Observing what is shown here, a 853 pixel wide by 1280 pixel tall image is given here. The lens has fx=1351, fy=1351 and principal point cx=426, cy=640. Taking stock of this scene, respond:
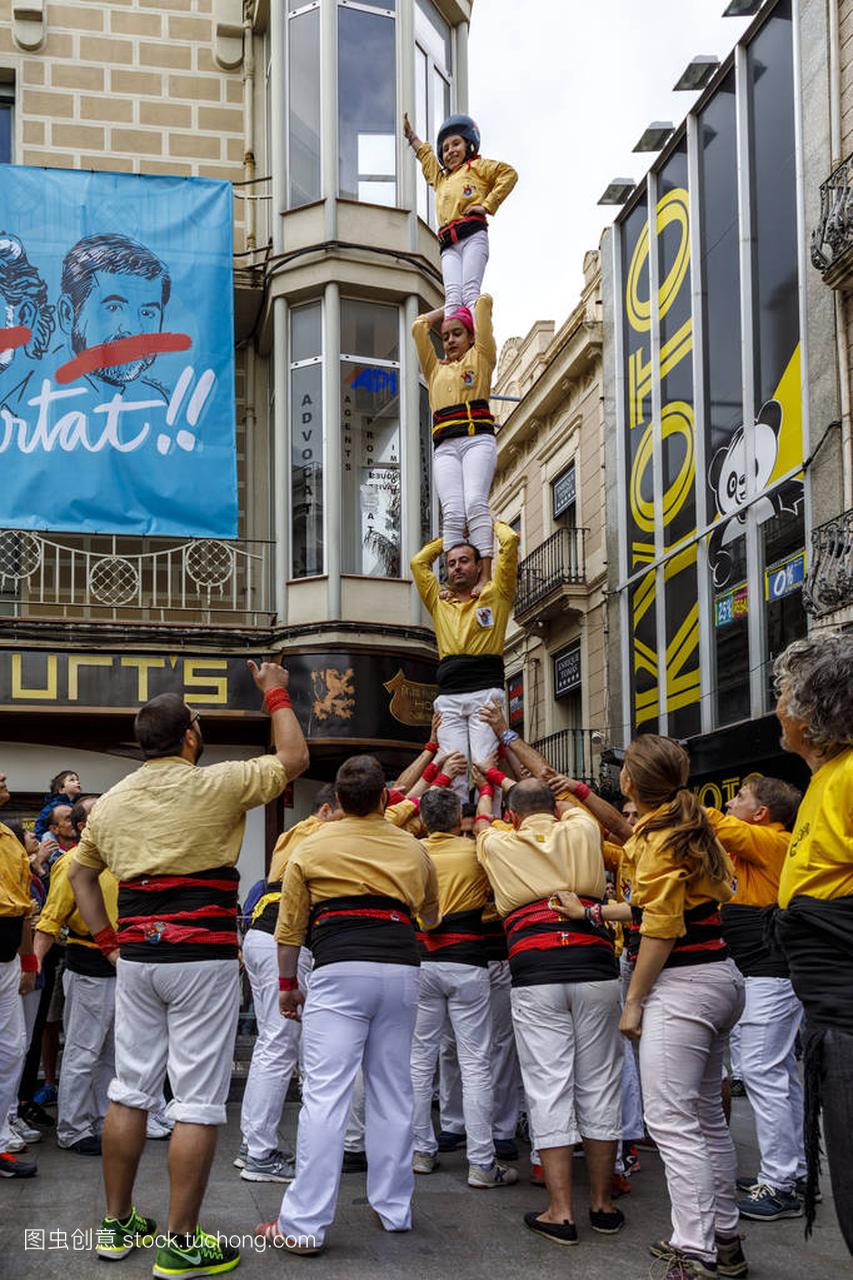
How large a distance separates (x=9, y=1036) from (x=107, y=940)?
44.8 inches

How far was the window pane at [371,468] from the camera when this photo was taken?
13.6 m

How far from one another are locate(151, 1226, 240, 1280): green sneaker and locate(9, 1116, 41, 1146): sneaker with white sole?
2738mm

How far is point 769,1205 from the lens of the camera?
569 cm

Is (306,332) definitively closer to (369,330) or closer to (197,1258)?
(369,330)

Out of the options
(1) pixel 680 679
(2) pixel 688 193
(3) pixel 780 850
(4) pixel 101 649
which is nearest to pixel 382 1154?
(3) pixel 780 850

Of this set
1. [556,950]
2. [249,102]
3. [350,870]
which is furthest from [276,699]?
[249,102]

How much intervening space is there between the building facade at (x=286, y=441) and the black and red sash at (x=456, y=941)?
6.07 meters

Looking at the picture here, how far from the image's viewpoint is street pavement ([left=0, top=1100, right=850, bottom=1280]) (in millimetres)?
4887

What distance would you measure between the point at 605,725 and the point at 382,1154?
16.0m

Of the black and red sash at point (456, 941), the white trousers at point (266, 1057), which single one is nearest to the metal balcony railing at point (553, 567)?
the white trousers at point (266, 1057)

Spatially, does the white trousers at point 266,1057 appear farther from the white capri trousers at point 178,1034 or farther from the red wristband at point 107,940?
the white capri trousers at point 178,1034

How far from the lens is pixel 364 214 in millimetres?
13836

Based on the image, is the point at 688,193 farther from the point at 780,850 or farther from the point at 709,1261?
the point at 709,1261

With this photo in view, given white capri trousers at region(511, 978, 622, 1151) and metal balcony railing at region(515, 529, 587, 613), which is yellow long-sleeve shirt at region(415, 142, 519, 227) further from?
metal balcony railing at region(515, 529, 587, 613)
